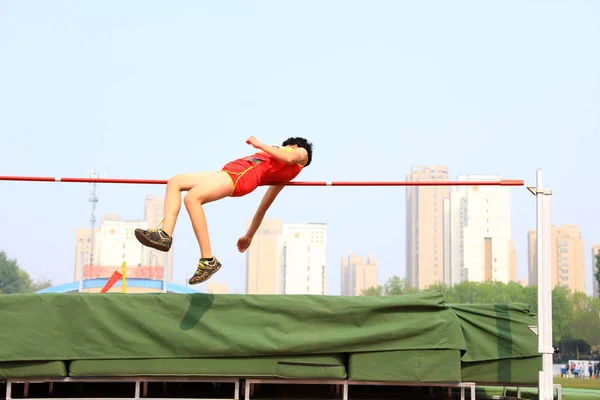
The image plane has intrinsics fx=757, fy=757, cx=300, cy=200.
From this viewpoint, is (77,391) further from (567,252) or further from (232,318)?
(567,252)

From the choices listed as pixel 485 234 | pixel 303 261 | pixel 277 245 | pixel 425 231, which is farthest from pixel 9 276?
pixel 425 231

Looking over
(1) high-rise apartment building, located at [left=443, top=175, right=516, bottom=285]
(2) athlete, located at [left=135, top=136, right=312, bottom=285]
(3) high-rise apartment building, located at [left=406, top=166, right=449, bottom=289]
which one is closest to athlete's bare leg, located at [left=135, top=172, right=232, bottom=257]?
(2) athlete, located at [left=135, top=136, right=312, bottom=285]

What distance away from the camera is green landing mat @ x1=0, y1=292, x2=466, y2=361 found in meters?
5.45

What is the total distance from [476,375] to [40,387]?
359 centimetres

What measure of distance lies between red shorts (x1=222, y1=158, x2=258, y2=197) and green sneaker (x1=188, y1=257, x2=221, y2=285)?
567 mm

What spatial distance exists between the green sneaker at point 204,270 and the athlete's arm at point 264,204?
3.27 feet

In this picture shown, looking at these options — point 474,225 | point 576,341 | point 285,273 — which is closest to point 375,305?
point 576,341

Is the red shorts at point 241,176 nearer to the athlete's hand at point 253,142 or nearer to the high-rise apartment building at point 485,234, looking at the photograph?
the athlete's hand at point 253,142

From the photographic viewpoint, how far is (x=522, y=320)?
6.02m

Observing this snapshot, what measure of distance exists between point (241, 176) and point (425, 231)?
162127mm

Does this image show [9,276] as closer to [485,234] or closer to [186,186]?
[485,234]

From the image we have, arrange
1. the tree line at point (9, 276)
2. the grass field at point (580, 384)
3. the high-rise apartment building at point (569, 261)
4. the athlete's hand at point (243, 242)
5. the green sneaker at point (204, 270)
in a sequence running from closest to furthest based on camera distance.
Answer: the green sneaker at point (204, 270)
the athlete's hand at point (243, 242)
the grass field at point (580, 384)
the tree line at point (9, 276)
the high-rise apartment building at point (569, 261)

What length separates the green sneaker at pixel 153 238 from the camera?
16.7ft

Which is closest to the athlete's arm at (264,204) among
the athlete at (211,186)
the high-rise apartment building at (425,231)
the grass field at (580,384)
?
the athlete at (211,186)
